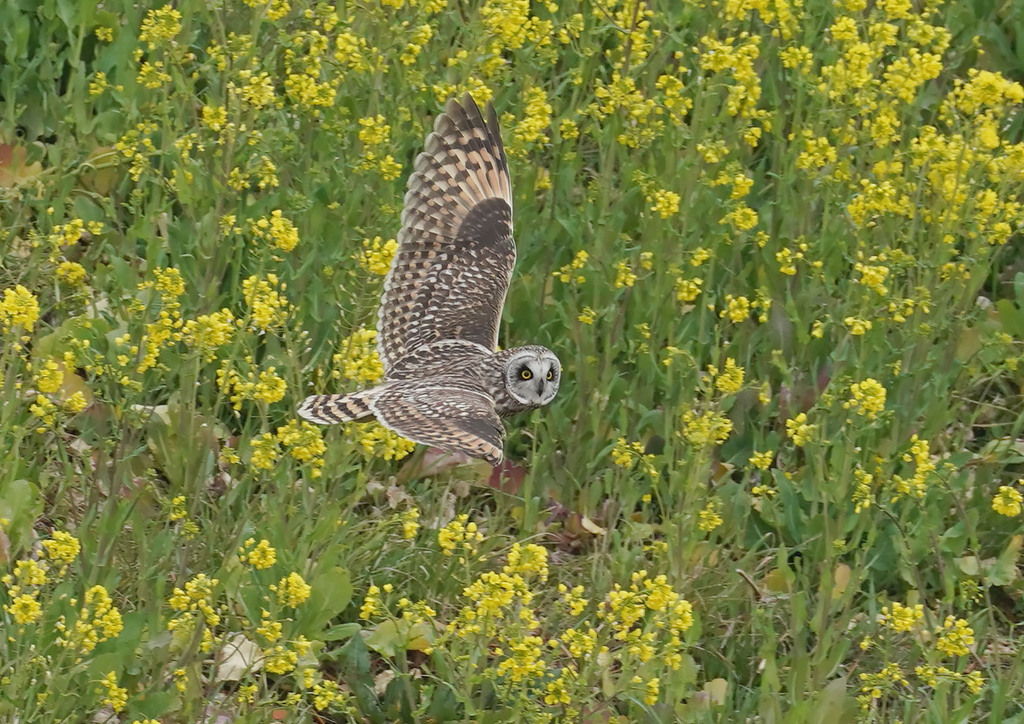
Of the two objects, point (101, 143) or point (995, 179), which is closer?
point (995, 179)

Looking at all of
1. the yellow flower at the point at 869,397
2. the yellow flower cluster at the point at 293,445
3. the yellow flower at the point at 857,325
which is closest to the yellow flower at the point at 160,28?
the yellow flower cluster at the point at 293,445

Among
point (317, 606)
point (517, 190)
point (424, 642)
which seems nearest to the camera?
point (317, 606)

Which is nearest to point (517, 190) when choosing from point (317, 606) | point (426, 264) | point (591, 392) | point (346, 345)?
point (426, 264)

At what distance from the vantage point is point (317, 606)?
163 inches

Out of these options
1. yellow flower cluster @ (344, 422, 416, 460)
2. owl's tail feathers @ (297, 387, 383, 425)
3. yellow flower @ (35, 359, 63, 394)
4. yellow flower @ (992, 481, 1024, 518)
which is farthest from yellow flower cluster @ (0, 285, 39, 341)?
yellow flower @ (992, 481, 1024, 518)

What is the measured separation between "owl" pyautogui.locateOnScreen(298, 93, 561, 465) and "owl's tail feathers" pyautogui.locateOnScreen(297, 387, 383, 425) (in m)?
0.36

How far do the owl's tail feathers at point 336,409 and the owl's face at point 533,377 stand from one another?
72 centimetres

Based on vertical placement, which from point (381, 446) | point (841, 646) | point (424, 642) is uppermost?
point (381, 446)

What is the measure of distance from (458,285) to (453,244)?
0.65ft

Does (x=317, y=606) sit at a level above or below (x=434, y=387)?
below

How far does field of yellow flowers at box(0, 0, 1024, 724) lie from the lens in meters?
3.92

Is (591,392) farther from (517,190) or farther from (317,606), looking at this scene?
(317,606)

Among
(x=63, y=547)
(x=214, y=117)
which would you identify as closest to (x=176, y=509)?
(x=63, y=547)

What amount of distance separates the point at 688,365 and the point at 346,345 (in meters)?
1.09
